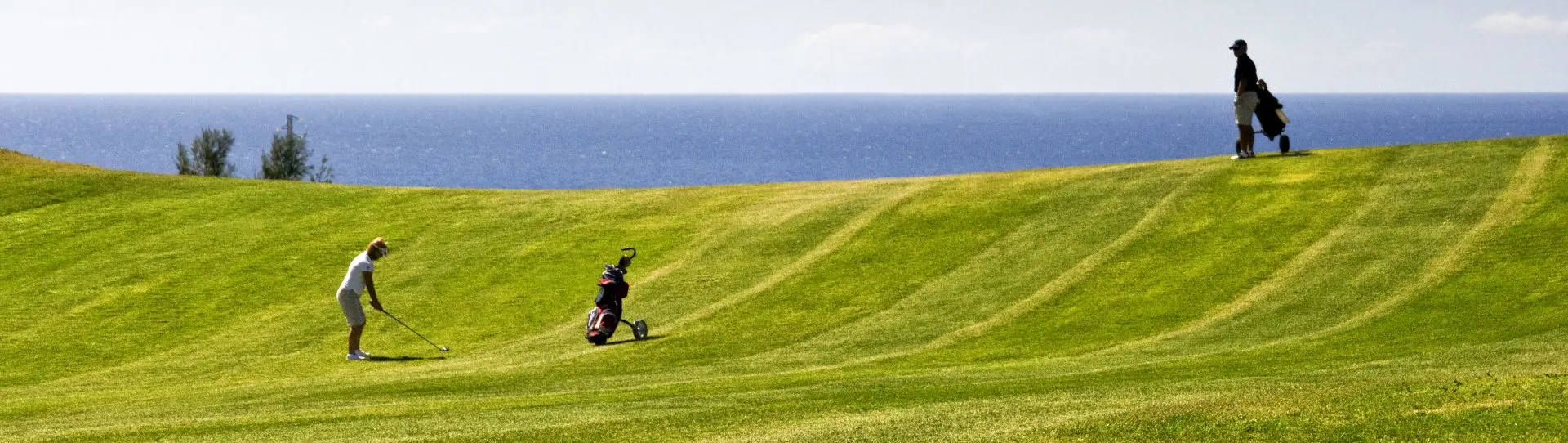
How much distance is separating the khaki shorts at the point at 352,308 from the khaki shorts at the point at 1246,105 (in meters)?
20.5

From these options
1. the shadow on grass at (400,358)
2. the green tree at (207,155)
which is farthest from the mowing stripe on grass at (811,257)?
the green tree at (207,155)

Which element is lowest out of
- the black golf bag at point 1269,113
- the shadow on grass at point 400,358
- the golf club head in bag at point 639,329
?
the shadow on grass at point 400,358

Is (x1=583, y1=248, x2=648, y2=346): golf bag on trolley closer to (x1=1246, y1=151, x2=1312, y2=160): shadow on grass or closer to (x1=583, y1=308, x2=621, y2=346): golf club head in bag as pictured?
(x1=583, y1=308, x2=621, y2=346): golf club head in bag

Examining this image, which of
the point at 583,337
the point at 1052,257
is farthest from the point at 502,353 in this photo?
the point at 1052,257

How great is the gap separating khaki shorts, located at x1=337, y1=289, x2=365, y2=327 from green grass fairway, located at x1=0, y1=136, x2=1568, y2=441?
737 mm

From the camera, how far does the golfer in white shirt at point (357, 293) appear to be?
24.7 meters

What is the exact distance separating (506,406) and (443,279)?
15.2 m

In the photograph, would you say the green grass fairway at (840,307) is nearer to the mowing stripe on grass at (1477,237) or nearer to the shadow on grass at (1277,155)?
the mowing stripe on grass at (1477,237)

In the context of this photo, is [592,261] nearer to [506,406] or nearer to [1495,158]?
[506,406]

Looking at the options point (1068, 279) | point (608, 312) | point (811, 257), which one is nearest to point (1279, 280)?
point (1068, 279)

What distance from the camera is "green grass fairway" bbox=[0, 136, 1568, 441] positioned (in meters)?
15.4

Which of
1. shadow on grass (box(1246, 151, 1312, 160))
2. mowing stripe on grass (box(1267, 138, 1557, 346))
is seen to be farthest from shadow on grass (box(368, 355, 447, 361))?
shadow on grass (box(1246, 151, 1312, 160))

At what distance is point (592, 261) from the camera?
33062 millimetres

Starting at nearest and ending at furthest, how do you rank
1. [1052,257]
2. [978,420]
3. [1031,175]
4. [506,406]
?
[978,420], [506,406], [1052,257], [1031,175]
